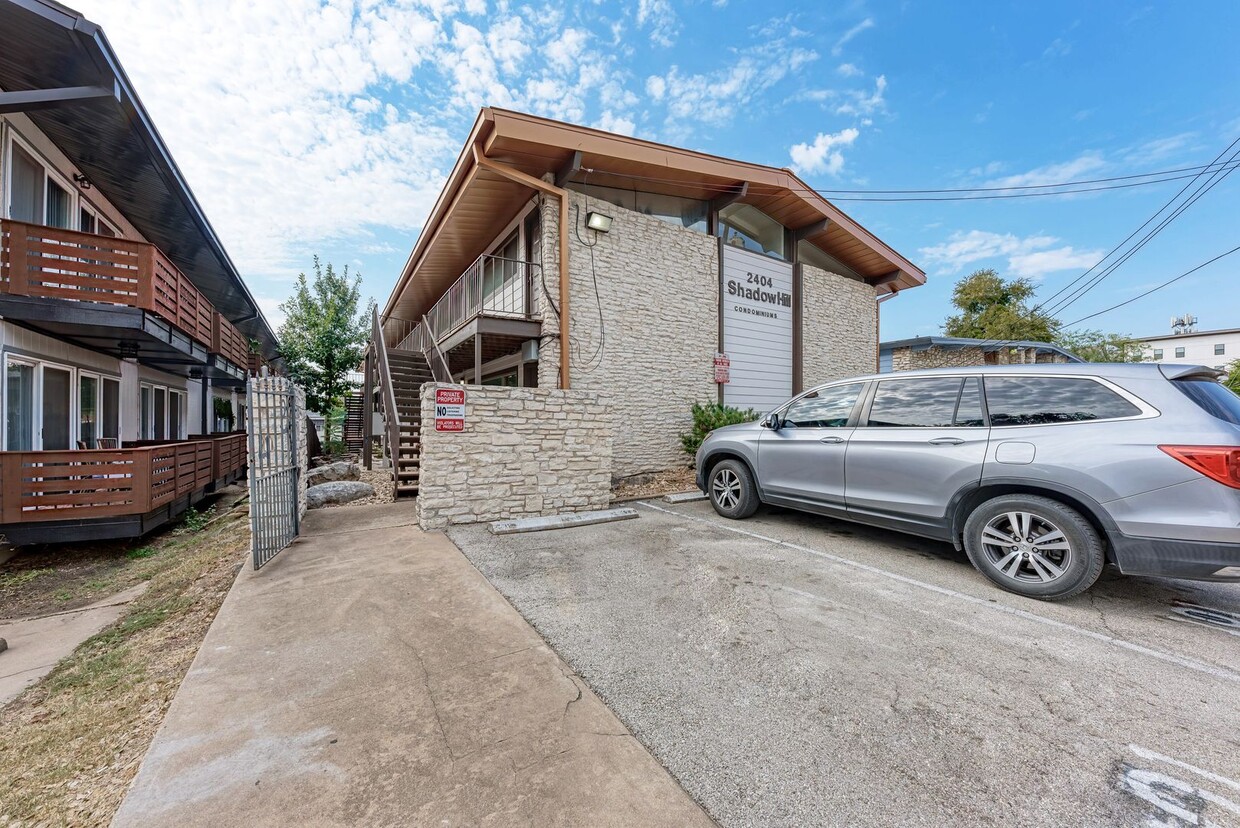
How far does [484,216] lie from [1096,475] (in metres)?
9.81

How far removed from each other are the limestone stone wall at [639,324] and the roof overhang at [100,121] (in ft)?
17.9

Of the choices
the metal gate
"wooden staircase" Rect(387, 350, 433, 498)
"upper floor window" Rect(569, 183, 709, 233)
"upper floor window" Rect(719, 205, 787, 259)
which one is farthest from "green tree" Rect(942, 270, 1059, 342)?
the metal gate

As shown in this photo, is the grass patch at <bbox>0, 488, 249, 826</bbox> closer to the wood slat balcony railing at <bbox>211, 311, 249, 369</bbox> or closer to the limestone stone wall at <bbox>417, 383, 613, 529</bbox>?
the limestone stone wall at <bbox>417, 383, 613, 529</bbox>

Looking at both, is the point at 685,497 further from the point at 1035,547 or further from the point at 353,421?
the point at 353,421

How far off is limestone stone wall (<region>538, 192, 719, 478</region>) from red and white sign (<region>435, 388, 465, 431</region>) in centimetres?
262

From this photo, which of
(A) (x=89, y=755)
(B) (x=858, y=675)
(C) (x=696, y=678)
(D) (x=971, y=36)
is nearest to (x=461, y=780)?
(C) (x=696, y=678)

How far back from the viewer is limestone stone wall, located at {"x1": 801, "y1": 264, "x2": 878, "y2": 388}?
11.4m

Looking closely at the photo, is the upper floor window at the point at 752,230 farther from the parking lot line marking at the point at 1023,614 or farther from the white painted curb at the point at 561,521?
the parking lot line marking at the point at 1023,614

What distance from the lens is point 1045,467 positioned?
10.8ft

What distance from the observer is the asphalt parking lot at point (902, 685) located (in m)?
1.63

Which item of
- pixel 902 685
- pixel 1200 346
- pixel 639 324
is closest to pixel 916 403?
pixel 902 685

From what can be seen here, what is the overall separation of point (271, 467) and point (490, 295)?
7030 millimetres

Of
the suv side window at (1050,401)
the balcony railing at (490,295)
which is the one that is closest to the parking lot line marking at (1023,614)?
the suv side window at (1050,401)

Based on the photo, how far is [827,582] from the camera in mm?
3678
